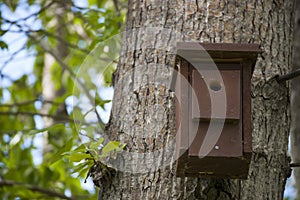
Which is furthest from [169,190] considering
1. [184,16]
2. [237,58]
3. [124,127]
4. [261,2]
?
[261,2]

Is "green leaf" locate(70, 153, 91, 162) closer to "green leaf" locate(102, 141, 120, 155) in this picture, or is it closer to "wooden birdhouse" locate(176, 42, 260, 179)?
"green leaf" locate(102, 141, 120, 155)

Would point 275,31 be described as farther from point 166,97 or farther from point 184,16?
point 166,97

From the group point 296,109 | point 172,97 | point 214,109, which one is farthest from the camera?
point 296,109

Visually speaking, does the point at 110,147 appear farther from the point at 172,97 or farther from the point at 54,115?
the point at 54,115

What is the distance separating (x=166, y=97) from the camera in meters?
2.26

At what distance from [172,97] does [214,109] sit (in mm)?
247

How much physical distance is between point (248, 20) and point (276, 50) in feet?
0.51

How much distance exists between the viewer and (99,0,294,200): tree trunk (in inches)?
85.5

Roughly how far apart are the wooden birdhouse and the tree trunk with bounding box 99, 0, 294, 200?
12cm

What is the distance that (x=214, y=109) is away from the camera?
2.04 metres

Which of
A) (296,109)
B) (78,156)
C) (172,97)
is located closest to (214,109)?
(172,97)

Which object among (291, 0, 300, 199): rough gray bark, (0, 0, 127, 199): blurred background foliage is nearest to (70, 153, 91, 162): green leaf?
(0, 0, 127, 199): blurred background foliage

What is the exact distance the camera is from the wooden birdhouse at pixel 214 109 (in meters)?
2.01

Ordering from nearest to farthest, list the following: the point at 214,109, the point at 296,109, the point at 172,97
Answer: the point at 214,109
the point at 172,97
the point at 296,109
